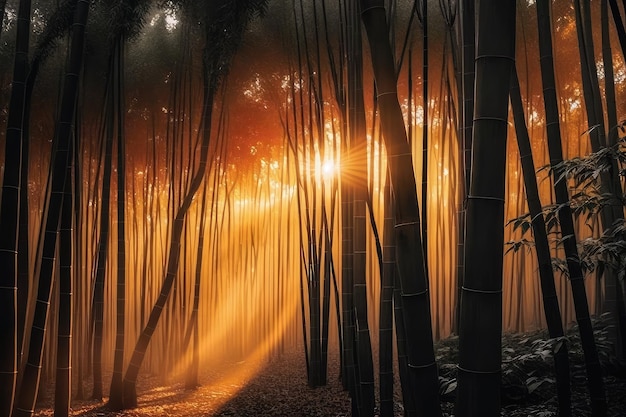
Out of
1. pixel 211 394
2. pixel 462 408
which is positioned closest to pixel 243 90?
pixel 211 394

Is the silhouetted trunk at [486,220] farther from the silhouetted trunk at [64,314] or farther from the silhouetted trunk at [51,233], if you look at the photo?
the silhouetted trunk at [64,314]

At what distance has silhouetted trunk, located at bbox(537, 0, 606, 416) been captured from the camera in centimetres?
261

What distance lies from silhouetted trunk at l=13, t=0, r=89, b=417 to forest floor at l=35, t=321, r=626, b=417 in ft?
6.73

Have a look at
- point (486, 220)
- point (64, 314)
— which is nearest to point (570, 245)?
point (486, 220)

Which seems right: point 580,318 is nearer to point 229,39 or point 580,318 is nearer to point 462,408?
point 462,408

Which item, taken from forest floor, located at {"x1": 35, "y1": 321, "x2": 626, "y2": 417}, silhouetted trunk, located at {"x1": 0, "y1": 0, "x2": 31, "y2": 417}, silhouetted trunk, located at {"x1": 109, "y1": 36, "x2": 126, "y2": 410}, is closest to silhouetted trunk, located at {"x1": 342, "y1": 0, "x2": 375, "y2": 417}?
forest floor, located at {"x1": 35, "y1": 321, "x2": 626, "y2": 417}

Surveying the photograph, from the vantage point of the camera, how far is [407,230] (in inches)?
61.3

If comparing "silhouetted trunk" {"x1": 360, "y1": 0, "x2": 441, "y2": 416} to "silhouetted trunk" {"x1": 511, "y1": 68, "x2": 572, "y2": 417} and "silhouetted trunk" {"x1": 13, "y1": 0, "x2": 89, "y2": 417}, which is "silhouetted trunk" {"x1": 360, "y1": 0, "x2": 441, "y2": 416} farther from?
"silhouetted trunk" {"x1": 13, "y1": 0, "x2": 89, "y2": 417}

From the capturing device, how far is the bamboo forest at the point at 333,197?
1560 mm

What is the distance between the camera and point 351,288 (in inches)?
148

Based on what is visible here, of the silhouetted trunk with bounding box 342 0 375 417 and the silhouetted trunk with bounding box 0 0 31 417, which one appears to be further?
the silhouetted trunk with bounding box 342 0 375 417

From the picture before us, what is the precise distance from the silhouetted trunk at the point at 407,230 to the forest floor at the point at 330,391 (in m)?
0.95

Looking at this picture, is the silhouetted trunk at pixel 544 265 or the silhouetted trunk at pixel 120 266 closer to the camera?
the silhouetted trunk at pixel 544 265

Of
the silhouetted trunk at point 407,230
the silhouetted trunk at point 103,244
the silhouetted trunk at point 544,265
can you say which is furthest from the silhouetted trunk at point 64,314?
the silhouetted trunk at point 544,265
